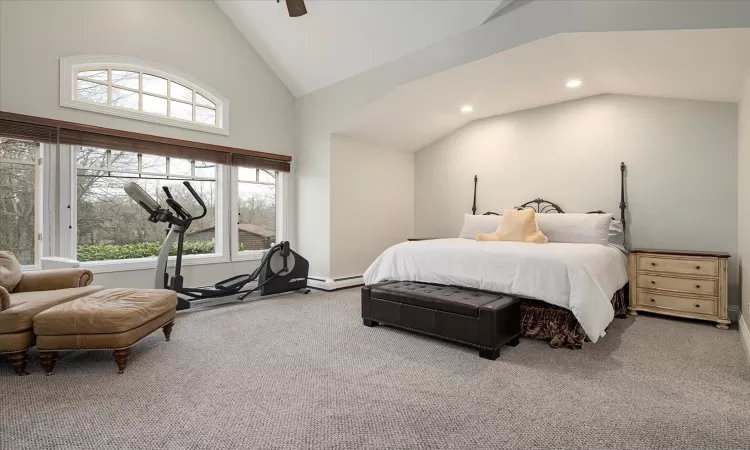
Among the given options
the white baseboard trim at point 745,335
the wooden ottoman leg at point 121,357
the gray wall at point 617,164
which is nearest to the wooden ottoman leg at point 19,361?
the wooden ottoman leg at point 121,357

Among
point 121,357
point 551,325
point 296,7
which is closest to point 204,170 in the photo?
point 296,7

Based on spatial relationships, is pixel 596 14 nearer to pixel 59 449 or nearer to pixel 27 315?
pixel 59 449

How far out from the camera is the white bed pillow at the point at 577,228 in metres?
4.22

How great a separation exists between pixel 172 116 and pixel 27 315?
3.12m

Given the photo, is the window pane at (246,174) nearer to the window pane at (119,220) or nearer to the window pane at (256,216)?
the window pane at (256,216)

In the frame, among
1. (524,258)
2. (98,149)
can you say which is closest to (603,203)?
(524,258)

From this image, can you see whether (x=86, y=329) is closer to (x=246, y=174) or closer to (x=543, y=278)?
(x=543, y=278)

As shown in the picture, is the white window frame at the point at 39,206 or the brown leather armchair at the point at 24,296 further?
the white window frame at the point at 39,206

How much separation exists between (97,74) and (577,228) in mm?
5755

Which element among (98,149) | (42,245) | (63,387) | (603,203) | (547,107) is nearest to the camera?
(63,387)

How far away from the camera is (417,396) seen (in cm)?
217

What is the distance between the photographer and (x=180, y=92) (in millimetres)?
4957

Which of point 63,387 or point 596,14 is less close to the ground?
point 596,14

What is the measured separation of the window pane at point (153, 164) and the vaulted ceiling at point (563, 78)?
242 cm
